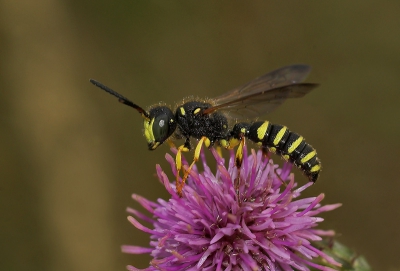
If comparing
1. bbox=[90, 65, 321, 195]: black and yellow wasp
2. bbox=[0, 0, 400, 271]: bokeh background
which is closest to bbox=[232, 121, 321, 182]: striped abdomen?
bbox=[90, 65, 321, 195]: black and yellow wasp

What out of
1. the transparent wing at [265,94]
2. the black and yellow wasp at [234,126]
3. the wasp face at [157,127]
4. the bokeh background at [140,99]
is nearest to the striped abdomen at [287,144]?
the black and yellow wasp at [234,126]

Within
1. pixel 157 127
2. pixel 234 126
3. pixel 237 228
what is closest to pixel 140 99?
pixel 234 126

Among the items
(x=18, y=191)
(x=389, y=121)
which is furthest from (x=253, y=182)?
(x=18, y=191)

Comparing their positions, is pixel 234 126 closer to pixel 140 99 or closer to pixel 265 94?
pixel 265 94

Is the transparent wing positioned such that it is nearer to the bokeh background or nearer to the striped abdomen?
the striped abdomen

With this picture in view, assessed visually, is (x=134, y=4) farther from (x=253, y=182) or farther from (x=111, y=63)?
(x=253, y=182)

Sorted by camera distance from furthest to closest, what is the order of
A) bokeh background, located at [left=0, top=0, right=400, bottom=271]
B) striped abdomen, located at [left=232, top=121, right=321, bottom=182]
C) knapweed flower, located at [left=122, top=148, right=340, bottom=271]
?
1. bokeh background, located at [left=0, top=0, right=400, bottom=271]
2. striped abdomen, located at [left=232, top=121, right=321, bottom=182]
3. knapweed flower, located at [left=122, top=148, right=340, bottom=271]
